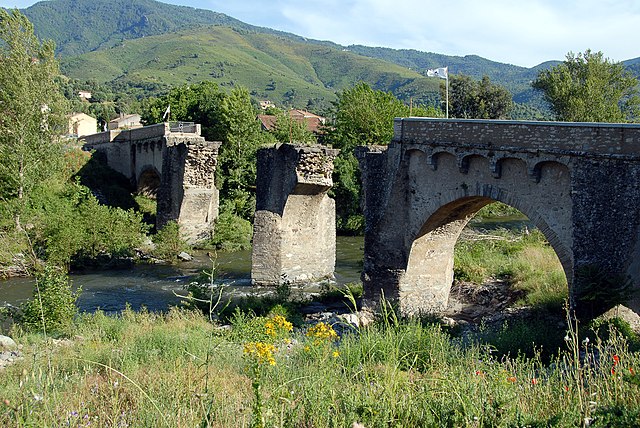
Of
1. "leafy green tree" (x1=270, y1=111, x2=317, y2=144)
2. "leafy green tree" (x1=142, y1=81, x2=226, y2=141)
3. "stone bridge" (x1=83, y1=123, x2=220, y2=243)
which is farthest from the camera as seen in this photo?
"leafy green tree" (x1=142, y1=81, x2=226, y2=141)

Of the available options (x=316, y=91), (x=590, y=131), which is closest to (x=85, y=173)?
(x=590, y=131)

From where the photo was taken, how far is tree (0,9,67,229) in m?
23.7

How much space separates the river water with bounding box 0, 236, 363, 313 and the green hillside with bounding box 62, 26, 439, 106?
A: 95148 mm

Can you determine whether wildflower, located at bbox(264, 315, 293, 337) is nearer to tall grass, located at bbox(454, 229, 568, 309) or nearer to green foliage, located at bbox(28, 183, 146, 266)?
tall grass, located at bbox(454, 229, 568, 309)

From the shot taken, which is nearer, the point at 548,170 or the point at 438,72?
the point at 548,170

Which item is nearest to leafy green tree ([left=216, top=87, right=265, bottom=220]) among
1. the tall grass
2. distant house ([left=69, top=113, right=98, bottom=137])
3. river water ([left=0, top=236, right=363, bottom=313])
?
river water ([left=0, top=236, right=363, bottom=313])

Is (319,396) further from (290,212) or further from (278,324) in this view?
(290,212)

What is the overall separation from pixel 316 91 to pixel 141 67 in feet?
158

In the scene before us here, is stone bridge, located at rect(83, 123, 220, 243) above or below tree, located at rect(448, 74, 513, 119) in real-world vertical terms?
below

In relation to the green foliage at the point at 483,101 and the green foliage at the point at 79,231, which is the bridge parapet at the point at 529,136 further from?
the green foliage at the point at 483,101

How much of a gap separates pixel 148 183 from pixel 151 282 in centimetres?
1606

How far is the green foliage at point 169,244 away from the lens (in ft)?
79.2

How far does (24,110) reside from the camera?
23781 millimetres

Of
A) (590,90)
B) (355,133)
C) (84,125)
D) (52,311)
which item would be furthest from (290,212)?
(84,125)
